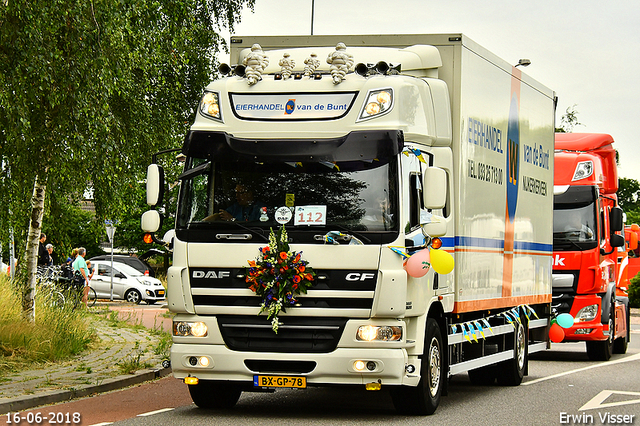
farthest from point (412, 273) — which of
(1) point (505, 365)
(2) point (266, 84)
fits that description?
(1) point (505, 365)

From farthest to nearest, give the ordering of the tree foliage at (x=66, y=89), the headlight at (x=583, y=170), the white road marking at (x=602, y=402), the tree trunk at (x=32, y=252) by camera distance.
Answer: the headlight at (x=583, y=170) < the tree trunk at (x=32, y=252) < the white road marking at (x=602, y=402) < the tree foliage at (x=66, y=89)

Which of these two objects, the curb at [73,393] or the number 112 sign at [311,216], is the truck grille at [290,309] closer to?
the number 112 sign at [311,216]

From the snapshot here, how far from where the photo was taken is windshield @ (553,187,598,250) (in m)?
17.2

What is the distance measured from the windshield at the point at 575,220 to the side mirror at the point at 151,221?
9.44 metres

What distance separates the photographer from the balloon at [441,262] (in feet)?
31.0

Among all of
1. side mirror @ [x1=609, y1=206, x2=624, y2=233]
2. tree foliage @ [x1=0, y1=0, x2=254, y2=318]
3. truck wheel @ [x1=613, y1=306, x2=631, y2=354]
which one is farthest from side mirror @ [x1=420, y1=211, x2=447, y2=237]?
truck wheel @ [x1=613, y1=306, x2=631, y2=354]

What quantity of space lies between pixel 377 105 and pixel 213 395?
11.6 ft

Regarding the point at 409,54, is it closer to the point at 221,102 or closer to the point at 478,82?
the point at 478,82

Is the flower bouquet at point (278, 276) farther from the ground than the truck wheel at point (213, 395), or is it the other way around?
the flower bouquet at point (278, 276)

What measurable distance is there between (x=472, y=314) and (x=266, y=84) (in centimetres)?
381

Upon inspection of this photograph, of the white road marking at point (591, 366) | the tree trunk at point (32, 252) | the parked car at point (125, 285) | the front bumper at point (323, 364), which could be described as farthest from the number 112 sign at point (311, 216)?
the parked car at point (125, 285)

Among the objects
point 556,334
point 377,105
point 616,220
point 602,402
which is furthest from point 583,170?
point 377,105

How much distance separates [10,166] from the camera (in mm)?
11844

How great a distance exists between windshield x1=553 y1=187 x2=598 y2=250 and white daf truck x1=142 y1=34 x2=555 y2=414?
23.2ft
